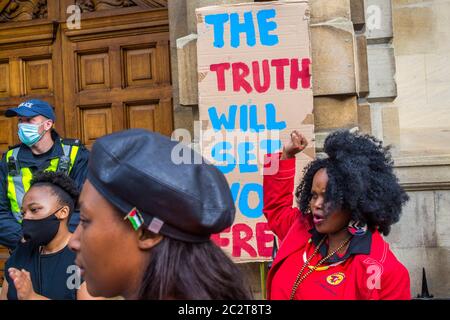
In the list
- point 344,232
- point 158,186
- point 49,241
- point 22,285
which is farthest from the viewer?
point 49,241

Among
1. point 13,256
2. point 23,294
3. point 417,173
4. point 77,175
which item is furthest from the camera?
point 417,173

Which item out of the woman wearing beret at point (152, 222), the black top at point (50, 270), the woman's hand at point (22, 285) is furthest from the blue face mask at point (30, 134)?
the woman wearing beret at point (152, 222)

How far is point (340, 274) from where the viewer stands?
3.07m

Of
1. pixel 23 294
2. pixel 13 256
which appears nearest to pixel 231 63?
pixel 13 256

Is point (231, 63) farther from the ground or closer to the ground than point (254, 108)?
farther from the ground

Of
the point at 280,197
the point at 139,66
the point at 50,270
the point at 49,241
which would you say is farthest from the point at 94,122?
the point at 280,197

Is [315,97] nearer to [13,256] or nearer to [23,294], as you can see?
[13,256]

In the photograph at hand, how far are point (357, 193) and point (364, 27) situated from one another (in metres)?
2.53

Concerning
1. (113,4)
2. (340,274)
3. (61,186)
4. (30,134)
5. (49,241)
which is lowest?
(340,274)

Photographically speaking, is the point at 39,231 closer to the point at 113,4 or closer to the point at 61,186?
the point at 61,186

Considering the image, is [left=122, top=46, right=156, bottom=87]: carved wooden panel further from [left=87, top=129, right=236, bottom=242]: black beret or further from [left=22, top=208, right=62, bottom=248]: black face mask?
[left=87, top=129, right=236, bottom=242]: black beret

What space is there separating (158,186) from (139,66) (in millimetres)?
4795

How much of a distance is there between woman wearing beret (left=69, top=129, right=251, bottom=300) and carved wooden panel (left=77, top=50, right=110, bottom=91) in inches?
187
